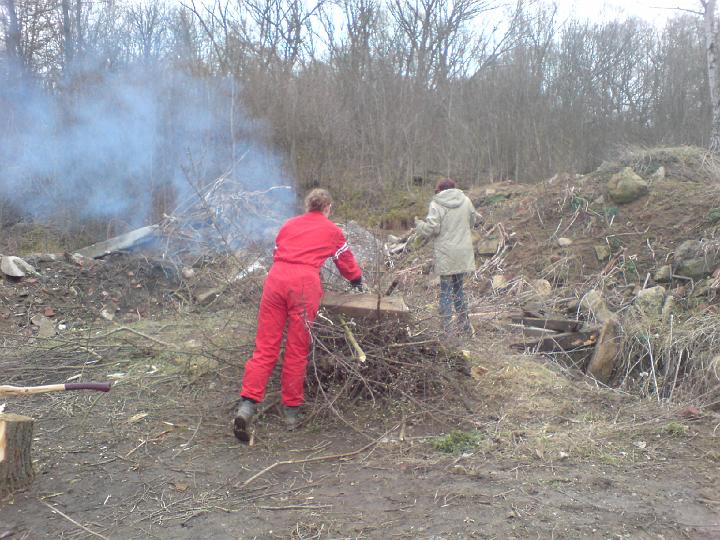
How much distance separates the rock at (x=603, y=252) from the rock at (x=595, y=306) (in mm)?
1688

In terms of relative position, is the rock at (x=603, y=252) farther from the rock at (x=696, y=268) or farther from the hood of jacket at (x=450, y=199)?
the hood of jacket at (x=450, y=199)

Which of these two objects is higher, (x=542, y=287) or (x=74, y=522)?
(x=542, y=287)

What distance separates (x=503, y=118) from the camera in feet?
55.5

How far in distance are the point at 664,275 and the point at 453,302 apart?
3.66 meters

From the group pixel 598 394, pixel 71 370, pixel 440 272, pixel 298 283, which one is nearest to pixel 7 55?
pixel 71 370

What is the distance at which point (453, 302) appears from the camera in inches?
234

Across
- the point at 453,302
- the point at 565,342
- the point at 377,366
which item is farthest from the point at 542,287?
the point at 377,366

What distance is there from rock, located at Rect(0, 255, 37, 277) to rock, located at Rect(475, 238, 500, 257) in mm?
6539

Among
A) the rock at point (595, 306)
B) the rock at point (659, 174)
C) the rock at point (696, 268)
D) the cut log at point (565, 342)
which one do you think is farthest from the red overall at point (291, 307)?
the rock at point (659, 174)

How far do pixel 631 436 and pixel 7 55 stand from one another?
12.7m

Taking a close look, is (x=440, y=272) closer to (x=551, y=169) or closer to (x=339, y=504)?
(x=339, y=504)

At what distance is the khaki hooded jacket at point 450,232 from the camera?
272 inches

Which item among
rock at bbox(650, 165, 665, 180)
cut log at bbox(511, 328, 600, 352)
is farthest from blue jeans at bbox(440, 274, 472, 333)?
rock at bbox(650, 165, 665, 180)

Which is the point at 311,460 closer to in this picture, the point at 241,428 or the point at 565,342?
the point at 241,428
